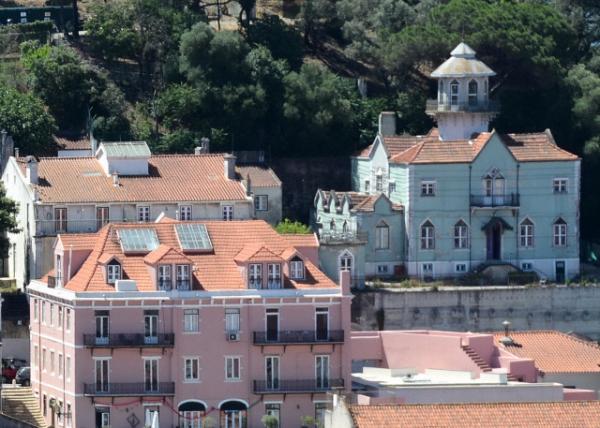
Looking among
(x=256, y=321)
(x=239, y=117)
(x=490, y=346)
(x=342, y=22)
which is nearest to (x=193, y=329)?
(x=256, y=321)

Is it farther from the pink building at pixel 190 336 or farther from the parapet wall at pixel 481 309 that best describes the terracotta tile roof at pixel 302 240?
the parapet wall at pixel 481 309

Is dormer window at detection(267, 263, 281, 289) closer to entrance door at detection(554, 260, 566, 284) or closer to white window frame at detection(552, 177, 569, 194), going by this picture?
entrance door at detection(554, 260, 566, 284)

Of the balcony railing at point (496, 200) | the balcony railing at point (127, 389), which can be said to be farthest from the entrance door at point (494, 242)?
the balcony railing at point (127, 389)

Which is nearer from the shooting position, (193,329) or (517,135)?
(193,329)

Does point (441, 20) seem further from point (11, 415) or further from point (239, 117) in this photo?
point (11, 415)

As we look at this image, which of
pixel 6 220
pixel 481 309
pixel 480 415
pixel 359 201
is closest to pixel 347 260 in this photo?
pixel 359 201

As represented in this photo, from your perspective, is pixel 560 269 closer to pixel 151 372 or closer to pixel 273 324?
pixel 273 324
